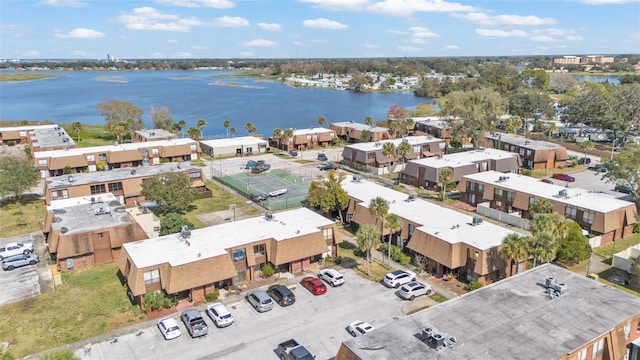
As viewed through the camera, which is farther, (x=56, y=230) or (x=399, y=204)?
(x=399, y=204)

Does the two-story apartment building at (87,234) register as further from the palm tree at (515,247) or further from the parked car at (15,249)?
the palm tree at (515,247)

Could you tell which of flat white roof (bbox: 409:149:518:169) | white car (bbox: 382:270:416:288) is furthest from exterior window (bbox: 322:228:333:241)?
flat white roof (bbox: 409:149:518:169)

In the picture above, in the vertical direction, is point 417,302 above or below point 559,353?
below

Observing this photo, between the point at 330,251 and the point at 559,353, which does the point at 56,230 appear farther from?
the point at 559,353

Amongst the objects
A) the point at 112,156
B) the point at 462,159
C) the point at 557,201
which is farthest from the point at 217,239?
the point at 112,156

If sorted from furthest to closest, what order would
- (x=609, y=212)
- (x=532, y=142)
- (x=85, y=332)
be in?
(x=532, y=142), (x=609, y=212), (x=85, y=332)

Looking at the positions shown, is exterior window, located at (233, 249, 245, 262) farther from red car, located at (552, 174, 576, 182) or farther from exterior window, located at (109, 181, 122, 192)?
red car, located at (552, 174, 576, 182)

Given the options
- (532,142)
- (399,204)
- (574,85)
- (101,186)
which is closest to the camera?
(399,204)

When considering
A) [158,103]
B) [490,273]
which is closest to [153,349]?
[490,273]

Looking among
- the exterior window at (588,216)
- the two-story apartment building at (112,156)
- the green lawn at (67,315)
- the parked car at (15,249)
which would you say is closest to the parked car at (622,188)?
the exterior window at (588,216)
